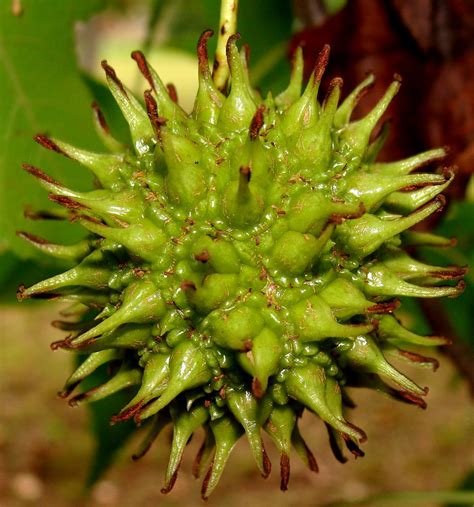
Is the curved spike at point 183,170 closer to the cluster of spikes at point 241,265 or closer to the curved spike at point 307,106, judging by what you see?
the cluster of spikes at point 241,265

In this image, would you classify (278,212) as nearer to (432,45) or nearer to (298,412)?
(298,412)

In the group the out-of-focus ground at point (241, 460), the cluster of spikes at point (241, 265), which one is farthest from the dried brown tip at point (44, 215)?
the out-of-focus ground at point (241, 460)

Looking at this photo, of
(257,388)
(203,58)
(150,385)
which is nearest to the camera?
(257,388)

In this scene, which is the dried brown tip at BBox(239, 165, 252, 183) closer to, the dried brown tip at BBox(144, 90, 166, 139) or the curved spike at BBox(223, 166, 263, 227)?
the curved spike at BBox(223, 166, 263, 227)

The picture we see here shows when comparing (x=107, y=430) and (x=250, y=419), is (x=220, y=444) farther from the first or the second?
(x=107, y=430)

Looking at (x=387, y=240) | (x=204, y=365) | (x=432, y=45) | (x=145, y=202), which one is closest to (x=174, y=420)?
(x=204, y=365)

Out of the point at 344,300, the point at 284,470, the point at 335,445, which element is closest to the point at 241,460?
the point at 335,445

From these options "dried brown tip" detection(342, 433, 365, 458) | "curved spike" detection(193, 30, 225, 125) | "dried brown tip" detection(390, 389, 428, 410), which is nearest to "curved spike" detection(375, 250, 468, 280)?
"dried brown tip" detection(390, 389, 428, 410)
